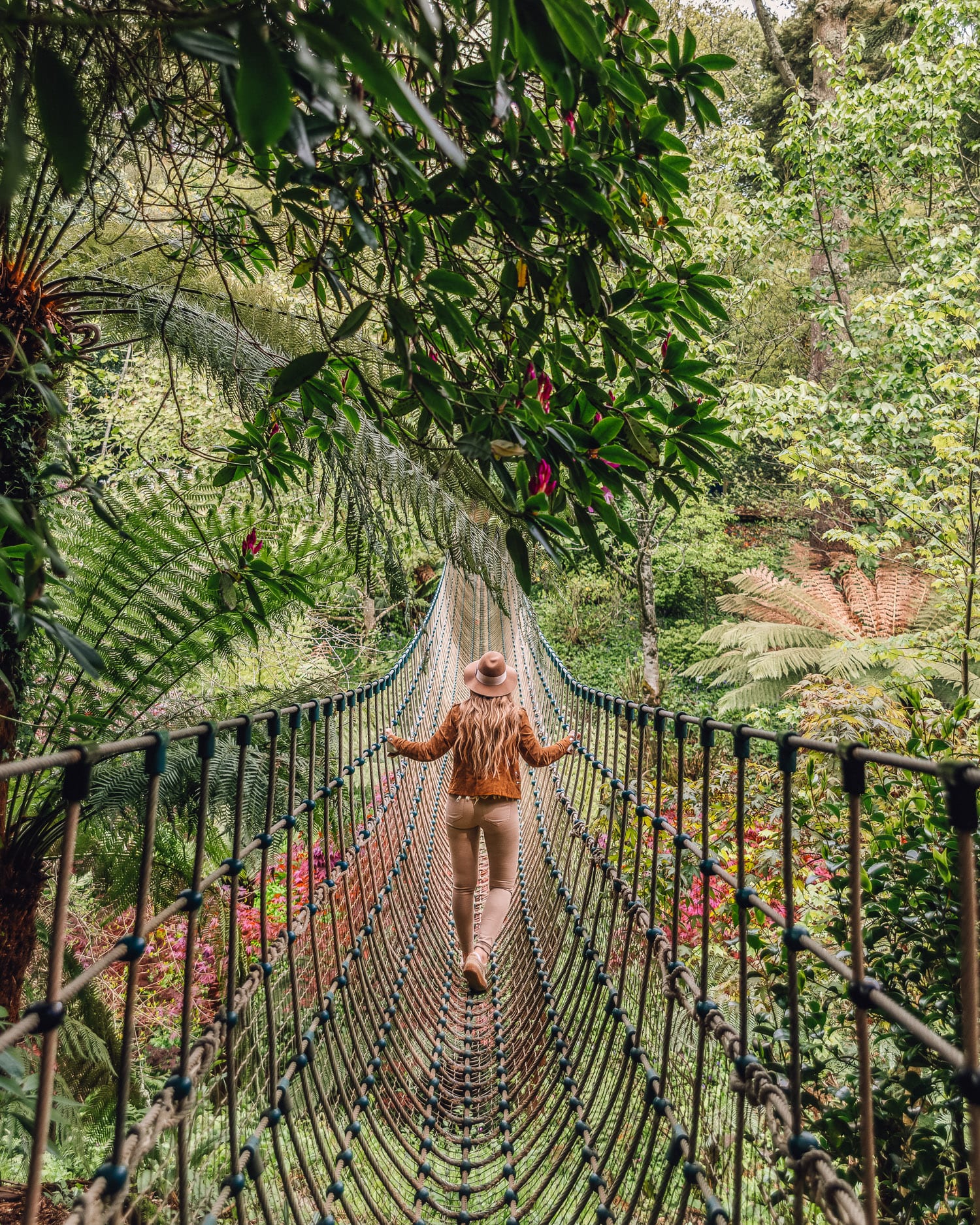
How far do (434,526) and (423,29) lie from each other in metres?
0.89

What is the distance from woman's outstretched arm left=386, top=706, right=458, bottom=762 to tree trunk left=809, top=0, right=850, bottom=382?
4.17m

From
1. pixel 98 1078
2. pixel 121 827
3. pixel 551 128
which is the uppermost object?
pixel 551 128

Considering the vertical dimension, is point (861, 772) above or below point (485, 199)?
below

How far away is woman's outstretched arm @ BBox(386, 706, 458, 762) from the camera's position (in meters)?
1.95

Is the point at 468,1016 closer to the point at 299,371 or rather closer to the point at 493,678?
the point at 493,678

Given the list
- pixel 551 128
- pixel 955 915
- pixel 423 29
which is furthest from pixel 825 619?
pixel 423 29

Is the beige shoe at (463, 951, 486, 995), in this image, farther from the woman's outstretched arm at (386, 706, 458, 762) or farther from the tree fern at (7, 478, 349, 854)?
the tree fern at (7, 478, 349, 854)

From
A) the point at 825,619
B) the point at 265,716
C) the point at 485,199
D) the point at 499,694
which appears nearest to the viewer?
the point at 485,199

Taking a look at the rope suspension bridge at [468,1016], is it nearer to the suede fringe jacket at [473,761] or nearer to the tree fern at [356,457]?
the suede fringe jacket at [473,761]

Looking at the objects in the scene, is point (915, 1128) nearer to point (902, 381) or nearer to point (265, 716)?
point (265, 716)

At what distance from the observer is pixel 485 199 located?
0.67 m

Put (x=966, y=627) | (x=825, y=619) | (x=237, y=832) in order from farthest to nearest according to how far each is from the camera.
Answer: (x=825, y=619) < (x=966, y=627) < (x=237, y=832)

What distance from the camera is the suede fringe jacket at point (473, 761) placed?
6.15 ft

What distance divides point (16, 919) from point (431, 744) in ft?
3.17
